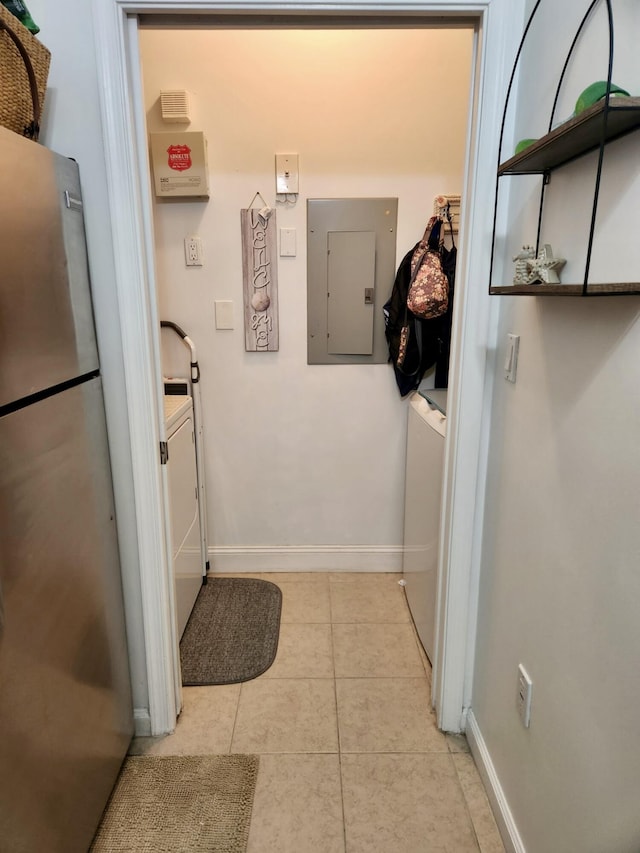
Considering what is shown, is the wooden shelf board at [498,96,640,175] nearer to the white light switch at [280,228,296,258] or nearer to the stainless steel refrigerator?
the stainless steel refrigerator

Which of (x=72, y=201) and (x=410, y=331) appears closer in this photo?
(x=72, y=201)

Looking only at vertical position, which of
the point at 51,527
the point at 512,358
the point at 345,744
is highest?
the point at 512,358

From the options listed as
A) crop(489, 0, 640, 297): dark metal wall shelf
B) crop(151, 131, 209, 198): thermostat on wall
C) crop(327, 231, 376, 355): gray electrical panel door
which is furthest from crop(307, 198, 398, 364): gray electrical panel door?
crop(489, 0, 640, 297): dark metal wall shelf

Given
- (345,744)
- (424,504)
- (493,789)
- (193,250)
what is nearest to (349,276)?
(193,250)

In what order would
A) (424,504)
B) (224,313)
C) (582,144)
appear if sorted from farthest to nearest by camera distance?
(224,313), (424,504), (582,144)

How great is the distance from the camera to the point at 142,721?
65.7 inches

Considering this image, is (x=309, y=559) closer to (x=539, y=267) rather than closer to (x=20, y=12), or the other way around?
(x=539, y=267)

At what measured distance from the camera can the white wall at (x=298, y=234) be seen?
7.18ft

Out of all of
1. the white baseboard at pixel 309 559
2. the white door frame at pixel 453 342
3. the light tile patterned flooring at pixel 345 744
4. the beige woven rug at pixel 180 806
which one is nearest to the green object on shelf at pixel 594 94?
the white door frame at pixel 453 342

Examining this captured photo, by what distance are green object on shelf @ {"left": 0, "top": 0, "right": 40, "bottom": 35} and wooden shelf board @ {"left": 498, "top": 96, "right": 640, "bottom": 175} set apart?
1104 millimetres

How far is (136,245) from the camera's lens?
1337 mm

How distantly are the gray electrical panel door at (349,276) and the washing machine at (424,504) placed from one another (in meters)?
0.40

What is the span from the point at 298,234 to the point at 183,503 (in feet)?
4.37

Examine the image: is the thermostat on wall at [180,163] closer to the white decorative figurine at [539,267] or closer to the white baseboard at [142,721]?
the white decorative figurine at [539,267]
